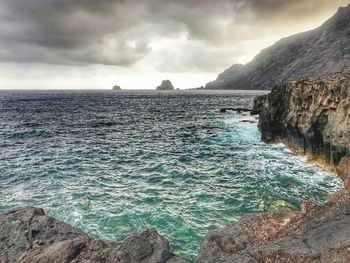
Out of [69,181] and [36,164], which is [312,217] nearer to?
[69,181]

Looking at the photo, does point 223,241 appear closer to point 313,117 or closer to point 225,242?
point 225,242

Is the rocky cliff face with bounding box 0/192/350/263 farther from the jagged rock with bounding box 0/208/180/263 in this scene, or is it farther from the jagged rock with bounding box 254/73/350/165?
the jagged rock with bounding box 254/73/350/165

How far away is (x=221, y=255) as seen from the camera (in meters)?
11.5

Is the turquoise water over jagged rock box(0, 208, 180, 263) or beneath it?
beneath

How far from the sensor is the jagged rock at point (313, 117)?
96.5ft

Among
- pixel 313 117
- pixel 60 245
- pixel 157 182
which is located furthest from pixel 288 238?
pixel 313 117

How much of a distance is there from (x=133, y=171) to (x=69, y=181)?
20.7ft

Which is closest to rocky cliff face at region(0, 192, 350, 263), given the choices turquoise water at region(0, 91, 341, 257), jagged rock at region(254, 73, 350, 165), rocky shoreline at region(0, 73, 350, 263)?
rocky shoreline at region(0, 73, 350, 263)

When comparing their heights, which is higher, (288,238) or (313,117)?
(313,117)

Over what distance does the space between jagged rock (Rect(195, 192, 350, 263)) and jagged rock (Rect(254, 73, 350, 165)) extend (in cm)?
1470

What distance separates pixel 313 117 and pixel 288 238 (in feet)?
87.8

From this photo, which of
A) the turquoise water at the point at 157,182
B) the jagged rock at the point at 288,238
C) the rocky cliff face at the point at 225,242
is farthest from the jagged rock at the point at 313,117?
the rocky cliff face at the point at 225,242

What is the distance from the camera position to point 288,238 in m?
11.2

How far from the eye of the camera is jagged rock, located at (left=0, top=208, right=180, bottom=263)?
10.9 meters
